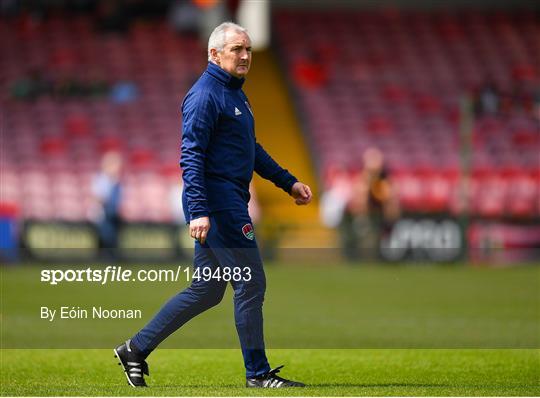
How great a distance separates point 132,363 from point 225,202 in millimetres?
1153

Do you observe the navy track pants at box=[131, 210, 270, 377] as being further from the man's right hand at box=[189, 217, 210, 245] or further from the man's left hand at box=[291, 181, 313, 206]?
the man's left hand at box=[291, 181, 313, 206]

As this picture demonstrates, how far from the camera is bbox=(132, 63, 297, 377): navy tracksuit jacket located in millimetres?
7363

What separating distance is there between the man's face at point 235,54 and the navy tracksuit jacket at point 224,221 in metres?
0.04

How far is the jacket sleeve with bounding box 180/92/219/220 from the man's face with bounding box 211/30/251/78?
21 centimetres

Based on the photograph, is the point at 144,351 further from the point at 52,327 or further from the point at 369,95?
the point at 369,95

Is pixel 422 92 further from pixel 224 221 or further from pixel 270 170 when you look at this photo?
pixel 224 221

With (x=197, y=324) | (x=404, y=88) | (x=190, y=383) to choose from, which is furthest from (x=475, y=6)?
(x=190, y=383)

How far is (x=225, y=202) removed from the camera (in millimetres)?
7391

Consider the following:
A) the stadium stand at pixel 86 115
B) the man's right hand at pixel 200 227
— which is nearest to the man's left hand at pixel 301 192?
the man's right hand at pixel 200 227

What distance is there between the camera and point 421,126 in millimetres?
28938

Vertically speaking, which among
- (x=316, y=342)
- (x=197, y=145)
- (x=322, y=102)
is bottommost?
(x=316, y=342)

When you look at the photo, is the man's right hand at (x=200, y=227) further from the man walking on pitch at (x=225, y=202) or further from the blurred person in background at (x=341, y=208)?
the blurred person in background at (x=341, y=208)

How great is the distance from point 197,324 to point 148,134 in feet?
50.5

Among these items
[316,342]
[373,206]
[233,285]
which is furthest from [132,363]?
[373,206]
